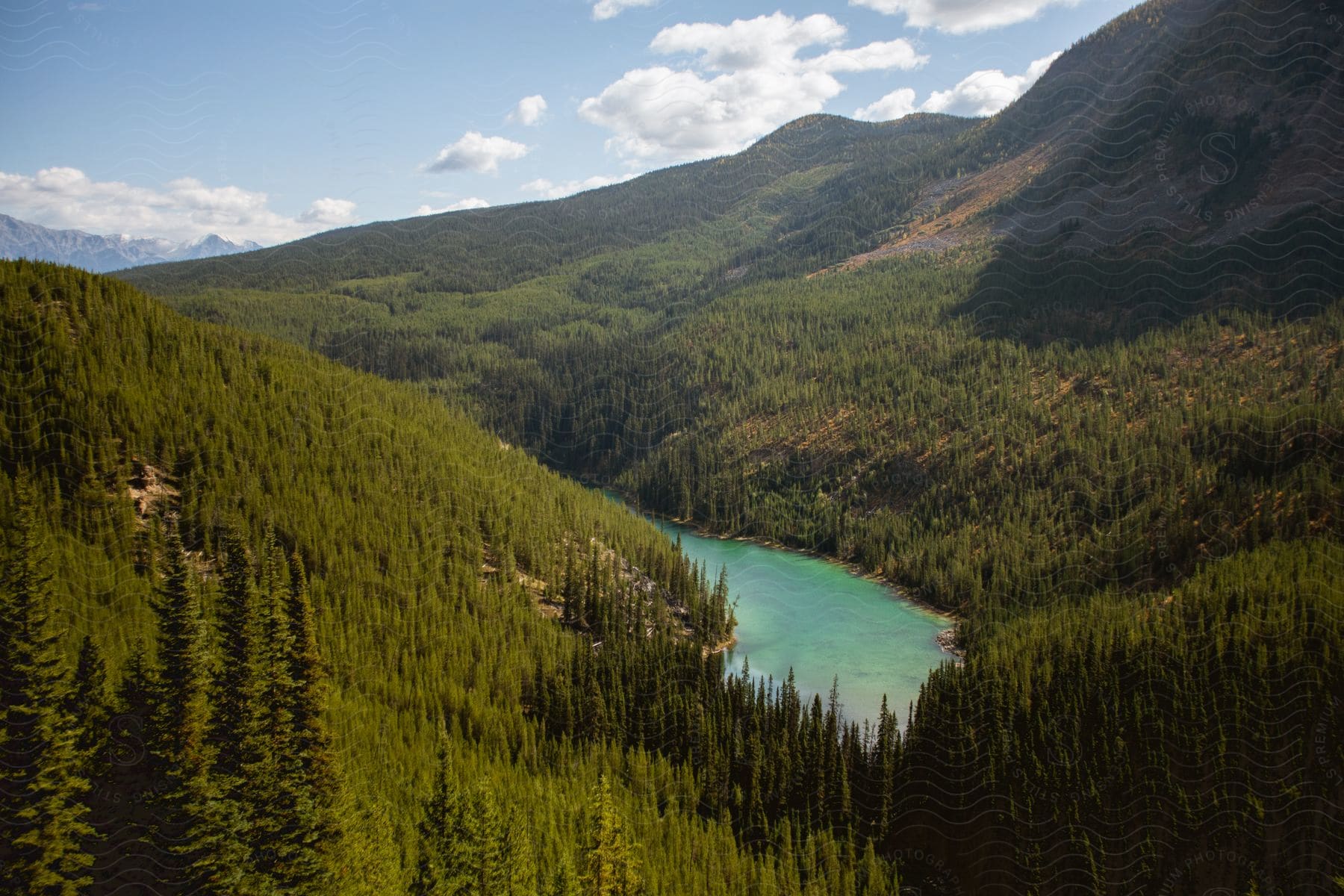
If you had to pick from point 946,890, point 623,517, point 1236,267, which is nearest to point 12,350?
point 623,517

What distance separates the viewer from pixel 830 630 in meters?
82.4

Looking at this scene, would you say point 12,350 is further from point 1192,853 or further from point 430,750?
point 1192,853

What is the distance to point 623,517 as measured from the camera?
99.2 meters

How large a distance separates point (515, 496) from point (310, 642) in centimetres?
5432

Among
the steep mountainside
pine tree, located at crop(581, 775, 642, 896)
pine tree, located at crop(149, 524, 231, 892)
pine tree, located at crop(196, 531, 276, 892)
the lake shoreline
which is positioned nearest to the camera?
pine tree, located at crop(149, 524, 231, 892)

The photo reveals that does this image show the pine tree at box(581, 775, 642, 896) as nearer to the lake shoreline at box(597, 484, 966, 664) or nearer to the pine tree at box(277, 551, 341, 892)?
the pine tree at box(277, 551, 341, 892)

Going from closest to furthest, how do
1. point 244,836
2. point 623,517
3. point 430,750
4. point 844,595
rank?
point 244,836 → point 430,750 → point 844,595 → point 623,517

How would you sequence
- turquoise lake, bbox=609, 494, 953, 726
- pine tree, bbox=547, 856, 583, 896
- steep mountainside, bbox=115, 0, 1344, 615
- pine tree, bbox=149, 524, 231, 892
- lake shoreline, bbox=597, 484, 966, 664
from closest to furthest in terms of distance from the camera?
pine tree, bbox=149, 524, 231, 892
pine tree, bbox=547, 856, 583, 896
turquoise lake, bbox=609, 494, 953, 726
lake shoreline, bbox=597, 484, 966, 664
steep mountainside, bbox=115, 0, 1344, 615

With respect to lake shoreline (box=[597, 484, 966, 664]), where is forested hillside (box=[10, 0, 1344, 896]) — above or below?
above

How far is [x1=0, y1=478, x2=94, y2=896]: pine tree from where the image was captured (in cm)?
2350

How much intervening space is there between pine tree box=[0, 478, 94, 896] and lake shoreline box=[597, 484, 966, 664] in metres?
62.0

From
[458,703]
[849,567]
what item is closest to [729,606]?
[849,567]

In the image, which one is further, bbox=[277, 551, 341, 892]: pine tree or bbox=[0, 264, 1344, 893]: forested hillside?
bbox=[0, 264, 1344, 893]: forested hillside

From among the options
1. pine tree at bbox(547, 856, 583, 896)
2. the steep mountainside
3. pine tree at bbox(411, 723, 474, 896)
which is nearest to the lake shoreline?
the steep mountainside
